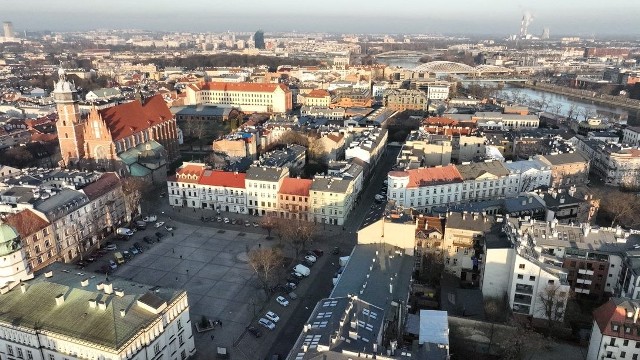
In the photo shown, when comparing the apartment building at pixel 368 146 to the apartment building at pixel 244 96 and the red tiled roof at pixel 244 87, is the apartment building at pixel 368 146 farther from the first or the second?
the red tiled roof at pixel 244 87

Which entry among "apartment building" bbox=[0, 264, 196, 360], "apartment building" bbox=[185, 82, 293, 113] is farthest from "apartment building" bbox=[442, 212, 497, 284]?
"apartment building" bbox=[185, 82, 293, 113]

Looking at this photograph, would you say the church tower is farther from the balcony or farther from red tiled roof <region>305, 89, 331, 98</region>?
red tiled roof <region>305, 89, 331, 98</region>

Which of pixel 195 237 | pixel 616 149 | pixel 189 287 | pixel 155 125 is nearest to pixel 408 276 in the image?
pixel 189 287

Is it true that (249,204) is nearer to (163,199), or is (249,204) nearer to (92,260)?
(163,199)

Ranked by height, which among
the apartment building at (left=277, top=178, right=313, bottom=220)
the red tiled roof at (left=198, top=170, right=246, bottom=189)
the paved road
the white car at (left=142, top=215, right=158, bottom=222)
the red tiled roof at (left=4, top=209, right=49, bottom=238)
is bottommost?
the paved road

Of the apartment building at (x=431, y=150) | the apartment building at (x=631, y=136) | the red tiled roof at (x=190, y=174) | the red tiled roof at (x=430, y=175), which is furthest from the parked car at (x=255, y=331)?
the apartment building at (x=631, y=136)
